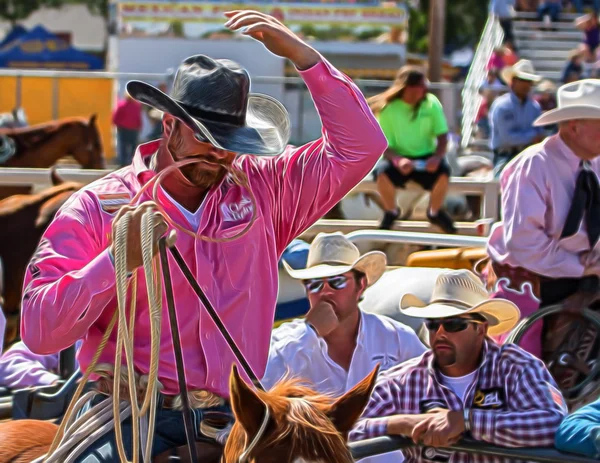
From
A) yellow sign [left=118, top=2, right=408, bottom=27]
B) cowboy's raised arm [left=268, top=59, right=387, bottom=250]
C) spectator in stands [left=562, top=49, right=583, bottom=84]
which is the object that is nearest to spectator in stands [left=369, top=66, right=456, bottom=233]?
cowboy's raised arm [left=268, top=59, right=387, bottom=250]

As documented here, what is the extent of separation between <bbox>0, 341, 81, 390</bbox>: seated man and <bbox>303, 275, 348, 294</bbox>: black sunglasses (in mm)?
1025

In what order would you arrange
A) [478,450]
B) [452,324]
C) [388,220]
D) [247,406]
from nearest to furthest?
[247,406]
[478,450]
[452,324]
[388,220]

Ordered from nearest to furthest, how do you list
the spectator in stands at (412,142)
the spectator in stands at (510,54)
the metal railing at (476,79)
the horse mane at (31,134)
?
1. the spectator in stands at (412,142)
2. the horse mane at (31,134)
3. the metal railing at (476,79)
4. the spectator in stands at (510,54)

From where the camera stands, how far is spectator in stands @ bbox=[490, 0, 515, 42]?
2045cm

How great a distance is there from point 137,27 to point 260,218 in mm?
20991

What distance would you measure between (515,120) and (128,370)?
869cm

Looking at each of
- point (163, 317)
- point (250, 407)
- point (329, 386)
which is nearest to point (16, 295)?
point (329, 386)

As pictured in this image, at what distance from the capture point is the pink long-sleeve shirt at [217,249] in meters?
2.70

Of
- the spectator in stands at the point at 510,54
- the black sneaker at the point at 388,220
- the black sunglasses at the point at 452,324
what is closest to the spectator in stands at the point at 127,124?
the spectator in stands at the point at 510,54

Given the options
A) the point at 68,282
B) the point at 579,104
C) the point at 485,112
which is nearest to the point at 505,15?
the point at 485,112

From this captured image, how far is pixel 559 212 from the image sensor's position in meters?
5.33

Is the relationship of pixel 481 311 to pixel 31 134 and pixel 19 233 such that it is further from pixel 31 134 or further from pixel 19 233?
pixel 31 134

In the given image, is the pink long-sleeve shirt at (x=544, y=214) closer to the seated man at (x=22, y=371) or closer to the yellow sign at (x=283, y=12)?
the seated man at (x=22, y=371)

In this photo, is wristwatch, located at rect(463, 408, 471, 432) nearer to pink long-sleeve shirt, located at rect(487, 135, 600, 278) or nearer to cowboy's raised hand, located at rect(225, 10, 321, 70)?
cowboy's raised hand, located at rect(225, 10, 321, 70)
